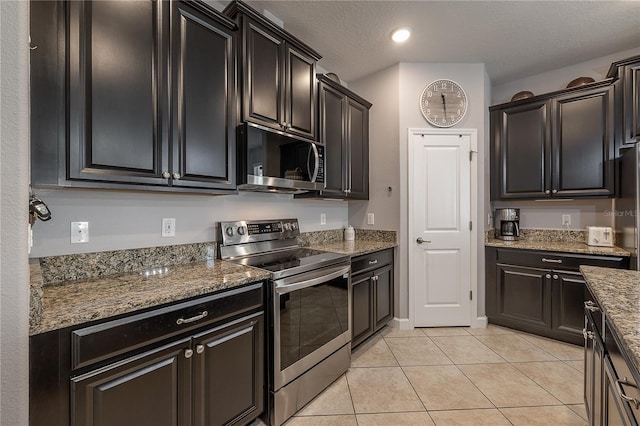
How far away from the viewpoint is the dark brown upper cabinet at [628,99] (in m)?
2.39

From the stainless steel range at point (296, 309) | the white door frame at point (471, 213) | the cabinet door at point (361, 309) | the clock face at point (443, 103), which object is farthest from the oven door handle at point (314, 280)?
the clock face at point (443, 103)

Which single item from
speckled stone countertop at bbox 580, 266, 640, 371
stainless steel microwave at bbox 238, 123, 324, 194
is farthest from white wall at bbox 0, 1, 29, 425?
speckled stone countertop at bbox 580, 266, 640, 371

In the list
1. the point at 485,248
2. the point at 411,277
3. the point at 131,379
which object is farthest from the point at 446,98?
the point at 131,379

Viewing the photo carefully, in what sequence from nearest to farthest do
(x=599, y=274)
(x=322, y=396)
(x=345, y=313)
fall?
(x=599, y=274) < (x=322, y=396) < (x=345, y=313)

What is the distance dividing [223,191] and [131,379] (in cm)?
105

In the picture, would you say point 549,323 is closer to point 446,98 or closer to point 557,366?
point 557,366

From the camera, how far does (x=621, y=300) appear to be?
106 cm

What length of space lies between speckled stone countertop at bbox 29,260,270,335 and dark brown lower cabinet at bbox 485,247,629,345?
2.63m

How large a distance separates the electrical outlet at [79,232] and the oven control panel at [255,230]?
29.4 inches

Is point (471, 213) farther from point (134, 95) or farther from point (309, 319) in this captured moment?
point (134, 95)

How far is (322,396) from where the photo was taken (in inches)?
75.9

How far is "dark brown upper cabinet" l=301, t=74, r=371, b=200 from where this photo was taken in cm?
255

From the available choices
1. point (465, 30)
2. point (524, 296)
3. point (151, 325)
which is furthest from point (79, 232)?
point (524, 296)

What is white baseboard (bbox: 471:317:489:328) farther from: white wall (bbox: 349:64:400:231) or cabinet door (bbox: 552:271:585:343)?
white wall (bbox: 349:64:400:231)
